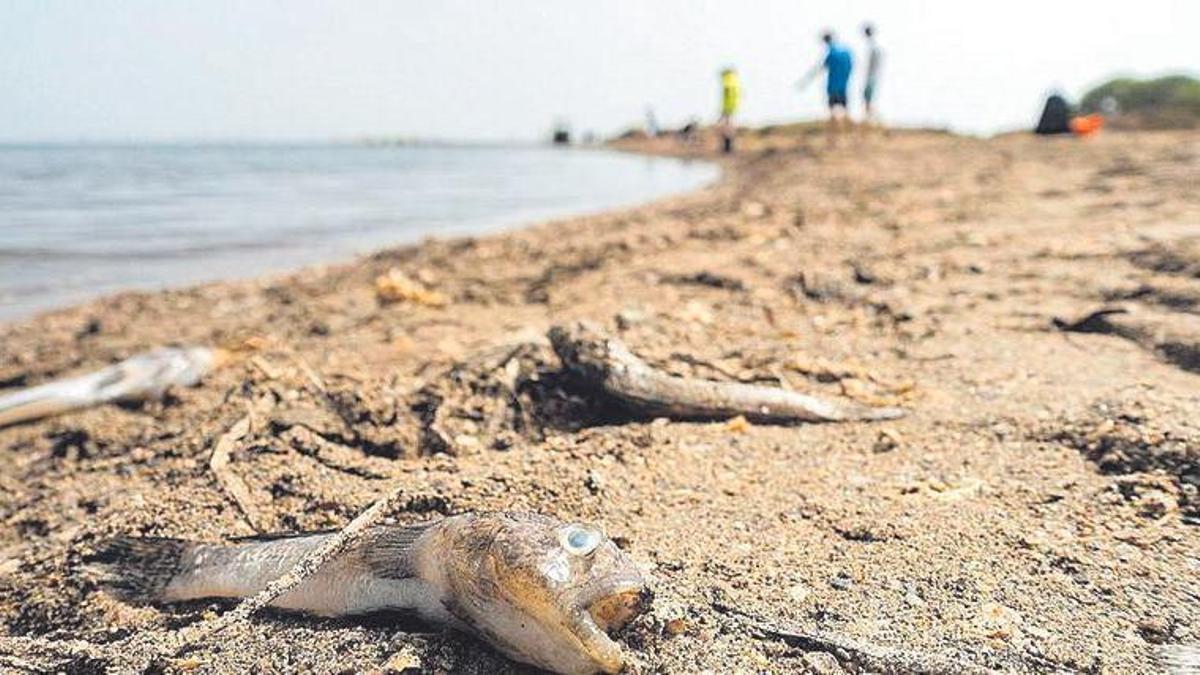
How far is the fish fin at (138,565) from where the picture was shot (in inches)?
80.7

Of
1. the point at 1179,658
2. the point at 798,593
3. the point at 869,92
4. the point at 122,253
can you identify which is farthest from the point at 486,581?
the point at 869,92

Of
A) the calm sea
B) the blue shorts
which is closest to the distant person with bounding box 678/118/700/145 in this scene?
the calm sea

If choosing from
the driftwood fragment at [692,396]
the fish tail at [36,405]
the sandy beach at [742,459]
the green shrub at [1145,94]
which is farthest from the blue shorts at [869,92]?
the green shrub at [1145,94]

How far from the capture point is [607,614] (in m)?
1.50

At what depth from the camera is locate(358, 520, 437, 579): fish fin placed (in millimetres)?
1704

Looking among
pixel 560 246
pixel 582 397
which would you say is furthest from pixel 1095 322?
pixel 560 246

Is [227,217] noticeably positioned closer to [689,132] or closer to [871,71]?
[871,71]

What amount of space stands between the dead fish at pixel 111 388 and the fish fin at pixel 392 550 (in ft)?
8.80

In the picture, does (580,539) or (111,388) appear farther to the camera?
(111,388)

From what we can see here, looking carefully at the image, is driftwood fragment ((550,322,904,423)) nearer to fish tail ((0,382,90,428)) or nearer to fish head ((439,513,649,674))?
fish head ((439,513,649,674))

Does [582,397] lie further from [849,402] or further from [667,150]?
[667,150]

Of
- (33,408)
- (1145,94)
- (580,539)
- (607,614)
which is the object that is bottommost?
(33,408)

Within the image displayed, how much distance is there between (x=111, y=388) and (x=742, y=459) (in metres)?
3.23

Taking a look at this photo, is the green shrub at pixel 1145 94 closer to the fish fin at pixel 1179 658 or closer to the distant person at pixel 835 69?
the distant person at pixel 835 69
